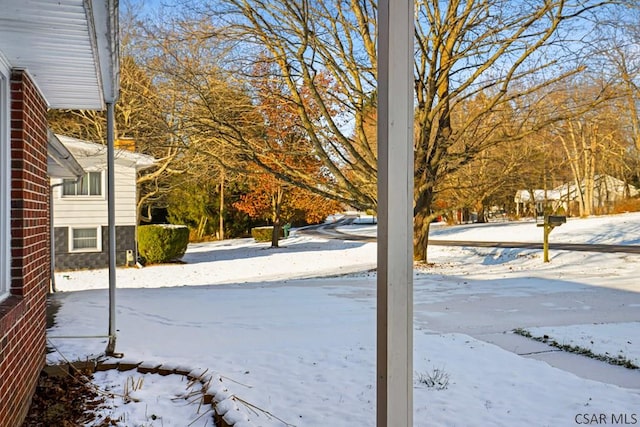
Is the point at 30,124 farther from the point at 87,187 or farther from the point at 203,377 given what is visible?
the point at 87,187

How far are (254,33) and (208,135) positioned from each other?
5.03 feet

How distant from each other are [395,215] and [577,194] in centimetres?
429

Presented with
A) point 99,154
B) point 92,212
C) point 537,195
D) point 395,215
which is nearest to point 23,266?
point 395,215

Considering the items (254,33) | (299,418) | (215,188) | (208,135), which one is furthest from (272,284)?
(215,188)

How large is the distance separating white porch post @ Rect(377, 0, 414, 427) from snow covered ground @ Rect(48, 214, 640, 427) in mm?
895

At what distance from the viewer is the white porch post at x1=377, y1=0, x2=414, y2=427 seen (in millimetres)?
1095

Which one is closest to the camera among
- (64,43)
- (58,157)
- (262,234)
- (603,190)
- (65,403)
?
(64,43)

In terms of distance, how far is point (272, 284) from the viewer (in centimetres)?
625

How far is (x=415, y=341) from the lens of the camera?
323 cm

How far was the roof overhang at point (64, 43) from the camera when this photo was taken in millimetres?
1424

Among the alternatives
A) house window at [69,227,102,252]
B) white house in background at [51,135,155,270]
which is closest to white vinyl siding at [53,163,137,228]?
white house in background at [51,135,155,270]

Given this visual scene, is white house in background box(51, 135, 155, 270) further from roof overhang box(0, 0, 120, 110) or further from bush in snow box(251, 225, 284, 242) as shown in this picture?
roof overhang box(0, 0, 120, 110)

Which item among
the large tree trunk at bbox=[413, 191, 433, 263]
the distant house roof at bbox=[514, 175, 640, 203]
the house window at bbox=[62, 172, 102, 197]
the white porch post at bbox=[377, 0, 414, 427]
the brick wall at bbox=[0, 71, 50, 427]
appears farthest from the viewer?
the house window at bbox=[62, 172, 102, 197]

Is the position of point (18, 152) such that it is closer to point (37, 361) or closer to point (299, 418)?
point (37, 361)
